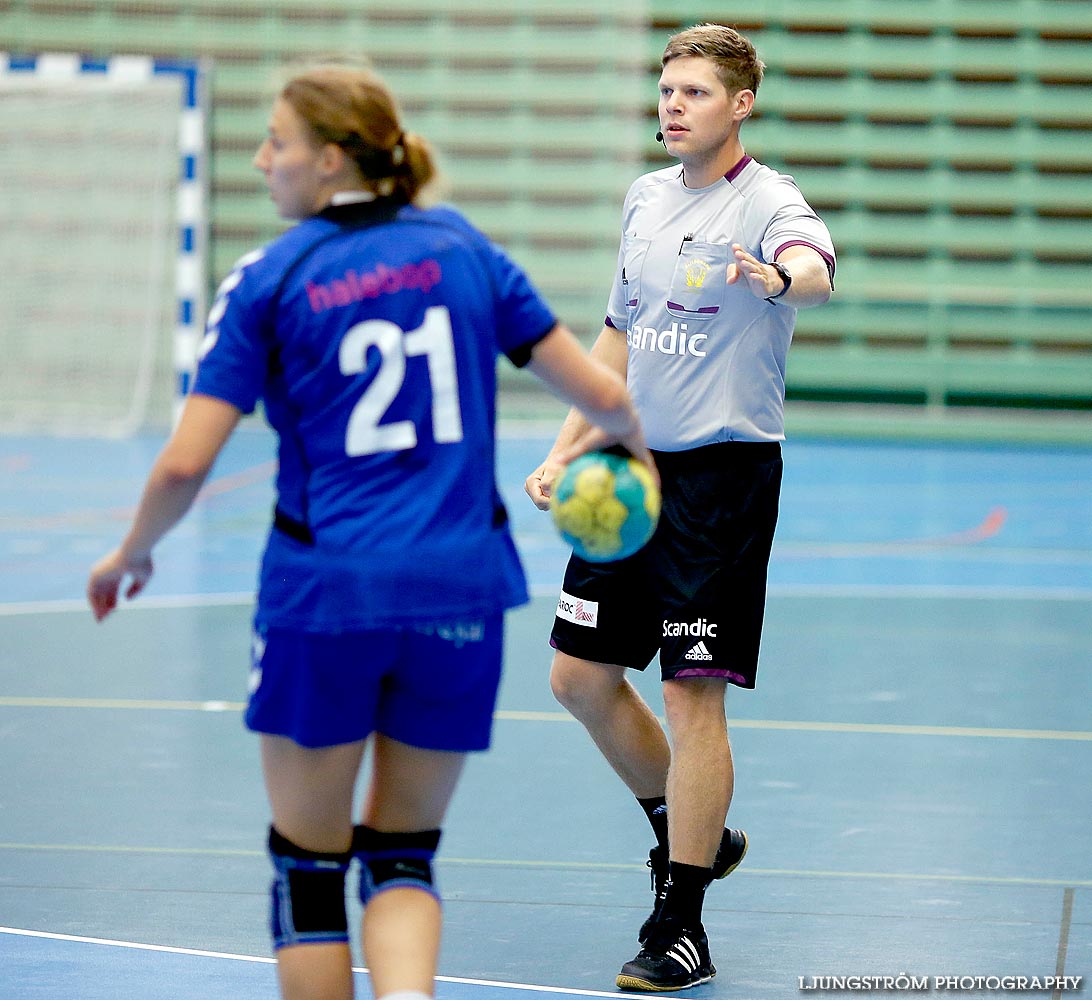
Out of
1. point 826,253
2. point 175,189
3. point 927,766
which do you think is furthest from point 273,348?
point 175,189

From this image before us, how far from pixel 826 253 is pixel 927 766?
7.17 ft

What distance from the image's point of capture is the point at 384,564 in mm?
2371

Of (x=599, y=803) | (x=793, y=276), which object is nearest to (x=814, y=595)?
(x=599, y=803)

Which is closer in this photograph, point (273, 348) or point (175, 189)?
point (273, 348)

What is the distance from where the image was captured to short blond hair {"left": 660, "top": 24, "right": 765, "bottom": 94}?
347 centimetres

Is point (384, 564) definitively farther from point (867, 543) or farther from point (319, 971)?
point (867, 543)

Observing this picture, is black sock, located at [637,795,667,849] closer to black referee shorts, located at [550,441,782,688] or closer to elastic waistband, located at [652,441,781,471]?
black referee shorts, located at [550,441,782,688]

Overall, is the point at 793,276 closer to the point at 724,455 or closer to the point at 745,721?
the point at 724,455

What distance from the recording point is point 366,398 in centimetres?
236

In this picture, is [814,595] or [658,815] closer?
[658,815]

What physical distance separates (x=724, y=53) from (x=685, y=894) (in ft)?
5.65

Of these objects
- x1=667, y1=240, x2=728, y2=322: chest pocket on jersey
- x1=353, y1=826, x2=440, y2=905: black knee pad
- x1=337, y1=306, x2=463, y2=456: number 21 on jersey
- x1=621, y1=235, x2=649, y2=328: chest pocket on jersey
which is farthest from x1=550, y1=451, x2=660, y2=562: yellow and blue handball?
x1=621, y1=235, x2=649, y2=328: chest pocket on jersey

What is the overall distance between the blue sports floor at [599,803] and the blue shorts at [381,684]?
95cm

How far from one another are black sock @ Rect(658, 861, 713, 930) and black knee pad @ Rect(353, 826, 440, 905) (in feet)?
3.00
